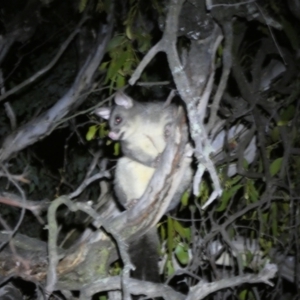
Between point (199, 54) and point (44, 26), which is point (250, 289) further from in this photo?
point (44, 26)

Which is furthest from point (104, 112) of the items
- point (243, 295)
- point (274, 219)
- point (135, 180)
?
point (243, 295)

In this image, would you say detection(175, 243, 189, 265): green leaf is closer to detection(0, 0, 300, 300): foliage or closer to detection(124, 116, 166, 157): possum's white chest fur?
detection(0, 0, 300, 300): foliage

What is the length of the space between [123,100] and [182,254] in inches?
36.8

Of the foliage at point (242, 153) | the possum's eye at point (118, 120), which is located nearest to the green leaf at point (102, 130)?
the foliage at point (242, 153)

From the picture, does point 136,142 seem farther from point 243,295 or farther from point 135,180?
point 243,295

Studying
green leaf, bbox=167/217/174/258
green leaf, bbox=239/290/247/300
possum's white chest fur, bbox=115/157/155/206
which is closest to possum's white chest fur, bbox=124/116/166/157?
possum's white chest fur, bbox=115/157/155/206

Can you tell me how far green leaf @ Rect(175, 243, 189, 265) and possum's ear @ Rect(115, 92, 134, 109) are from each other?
2.83ft

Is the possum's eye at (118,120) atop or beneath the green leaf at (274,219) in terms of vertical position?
atop

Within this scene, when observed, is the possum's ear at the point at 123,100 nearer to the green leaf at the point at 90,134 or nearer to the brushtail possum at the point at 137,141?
the brushtail possum at the point at 137,141

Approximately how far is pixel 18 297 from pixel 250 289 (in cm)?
126

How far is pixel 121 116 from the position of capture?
324cm

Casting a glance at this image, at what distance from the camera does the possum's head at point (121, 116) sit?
314 cm

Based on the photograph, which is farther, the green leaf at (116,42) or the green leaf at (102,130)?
the green leaf at (102,130)

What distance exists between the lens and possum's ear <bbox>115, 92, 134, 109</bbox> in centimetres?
321
